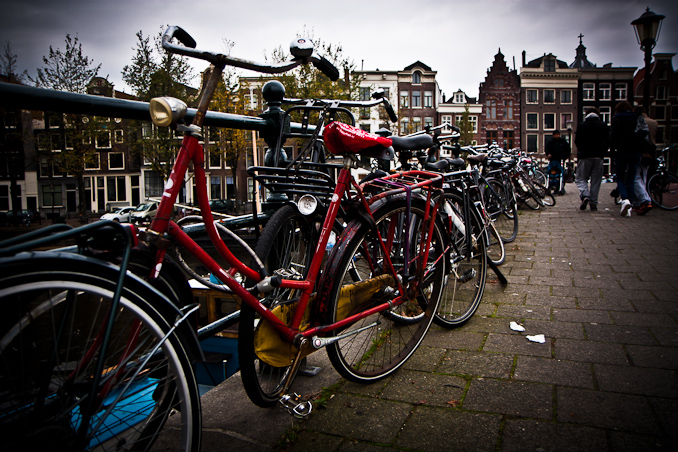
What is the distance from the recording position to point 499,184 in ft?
→ 19.7

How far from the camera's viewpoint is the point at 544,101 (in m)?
48.4

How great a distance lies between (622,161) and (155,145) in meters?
23.2

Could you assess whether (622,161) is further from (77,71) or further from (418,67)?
(418,67)

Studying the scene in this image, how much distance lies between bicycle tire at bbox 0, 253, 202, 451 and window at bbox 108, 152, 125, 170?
45.0 m

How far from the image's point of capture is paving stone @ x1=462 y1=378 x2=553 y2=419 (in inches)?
73.2

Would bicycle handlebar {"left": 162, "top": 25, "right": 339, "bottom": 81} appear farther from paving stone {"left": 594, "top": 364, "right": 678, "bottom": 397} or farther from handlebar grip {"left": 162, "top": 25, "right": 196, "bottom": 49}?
paving stone {"left": 594, "top": 364, "right": 678, "bottom": 397}

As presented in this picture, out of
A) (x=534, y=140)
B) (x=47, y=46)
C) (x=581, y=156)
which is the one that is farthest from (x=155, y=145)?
(x=534, y=140)

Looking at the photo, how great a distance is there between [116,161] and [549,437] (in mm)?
46200

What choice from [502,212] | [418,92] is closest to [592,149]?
[502,212]

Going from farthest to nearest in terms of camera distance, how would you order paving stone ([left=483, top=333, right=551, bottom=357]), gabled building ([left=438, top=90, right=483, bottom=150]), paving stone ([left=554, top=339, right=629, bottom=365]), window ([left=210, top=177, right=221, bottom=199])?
gabled building ([left=438, top=90, right=483, bottom=150]) → window ([left=210, top=177, right=221, bottom=199]) → paving stone ([left=483, top=333, right=551, bottom=357]) → paving stone ([left=554, top=339, right=629, bottom=365])

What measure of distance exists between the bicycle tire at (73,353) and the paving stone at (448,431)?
82 cm

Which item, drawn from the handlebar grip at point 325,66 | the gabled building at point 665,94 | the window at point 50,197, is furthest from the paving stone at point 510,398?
the gabled building at point 665,94

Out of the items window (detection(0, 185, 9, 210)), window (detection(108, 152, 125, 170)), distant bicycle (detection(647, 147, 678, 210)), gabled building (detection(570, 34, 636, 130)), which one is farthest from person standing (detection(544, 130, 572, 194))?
gabled building (detection(570, 34, 636, 130))

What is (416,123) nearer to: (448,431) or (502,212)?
(502,212)
